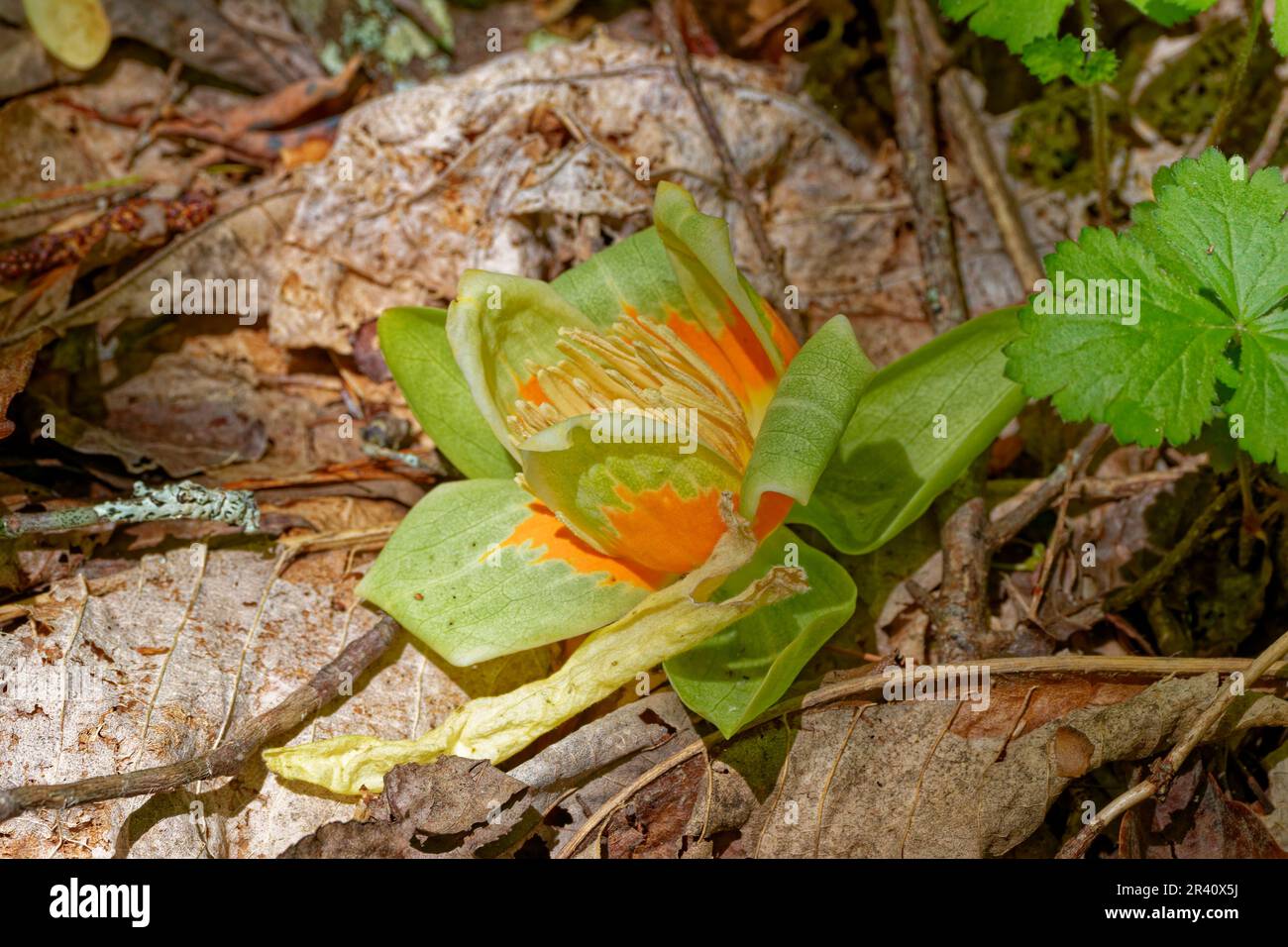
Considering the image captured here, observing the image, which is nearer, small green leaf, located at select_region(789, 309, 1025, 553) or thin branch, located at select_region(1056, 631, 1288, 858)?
thin branch, located at select_region(1056, 631, 1288, 858)

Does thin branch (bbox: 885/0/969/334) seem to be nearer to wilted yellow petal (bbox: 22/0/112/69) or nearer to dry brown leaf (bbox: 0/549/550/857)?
dry brown leaf (bbox: 0/549/550/857)

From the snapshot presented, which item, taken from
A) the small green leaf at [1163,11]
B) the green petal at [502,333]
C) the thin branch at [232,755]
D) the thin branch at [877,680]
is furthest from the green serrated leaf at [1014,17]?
the thin branch at [232,755]

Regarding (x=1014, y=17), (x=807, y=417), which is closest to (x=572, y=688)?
(x=807, y=417)

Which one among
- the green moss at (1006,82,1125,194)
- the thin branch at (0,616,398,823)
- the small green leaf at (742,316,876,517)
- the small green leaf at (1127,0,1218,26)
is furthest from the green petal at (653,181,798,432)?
the green moss at (1006,82,1125,194)

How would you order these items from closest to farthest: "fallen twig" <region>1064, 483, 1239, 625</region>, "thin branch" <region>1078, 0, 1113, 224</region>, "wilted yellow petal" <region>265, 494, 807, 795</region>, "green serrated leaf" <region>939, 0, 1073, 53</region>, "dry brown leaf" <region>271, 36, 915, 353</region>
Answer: "wilted yellow petal" <region>265, 494, 807, 795</region>
"fallen twig" <region>1064, 483, 1239, 625</region>
"green serrated leaf" <region>939, 0, 1073, 53</region>
"thin branch" <region>1078, 0, 1113, 224</region>
"dry brown leaf" <region>271, 36, 915, 353</region>

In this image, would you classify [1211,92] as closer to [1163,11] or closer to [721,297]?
[1163,11]

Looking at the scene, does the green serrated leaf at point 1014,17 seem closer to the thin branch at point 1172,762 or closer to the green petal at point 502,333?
the green petal at point 502,333
